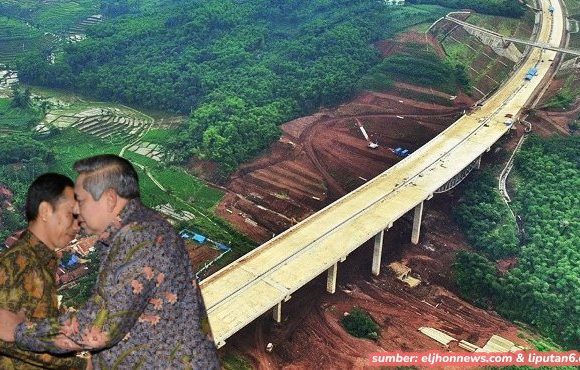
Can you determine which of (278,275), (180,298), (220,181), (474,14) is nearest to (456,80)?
(474,14)

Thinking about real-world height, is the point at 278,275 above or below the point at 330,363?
above

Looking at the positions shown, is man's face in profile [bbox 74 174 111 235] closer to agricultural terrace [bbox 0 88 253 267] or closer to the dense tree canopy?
agricultural terrace [bbox 0 88 253 267]

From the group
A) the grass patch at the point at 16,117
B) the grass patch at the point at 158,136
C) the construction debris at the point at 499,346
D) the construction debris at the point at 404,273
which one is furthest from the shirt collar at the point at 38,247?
the grass patch at the point at 16,117

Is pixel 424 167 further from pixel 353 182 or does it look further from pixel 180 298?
pixel 180 298

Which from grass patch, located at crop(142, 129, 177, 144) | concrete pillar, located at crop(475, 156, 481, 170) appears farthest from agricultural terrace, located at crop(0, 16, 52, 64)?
concrete pillar, located at crop(475, 156, 481, 170)

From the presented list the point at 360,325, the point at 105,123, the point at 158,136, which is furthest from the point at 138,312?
the point at 105,123

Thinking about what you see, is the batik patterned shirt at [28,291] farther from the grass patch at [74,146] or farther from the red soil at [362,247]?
the grass patch at [74,146]

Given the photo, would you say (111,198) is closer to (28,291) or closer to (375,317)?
(28,291)
